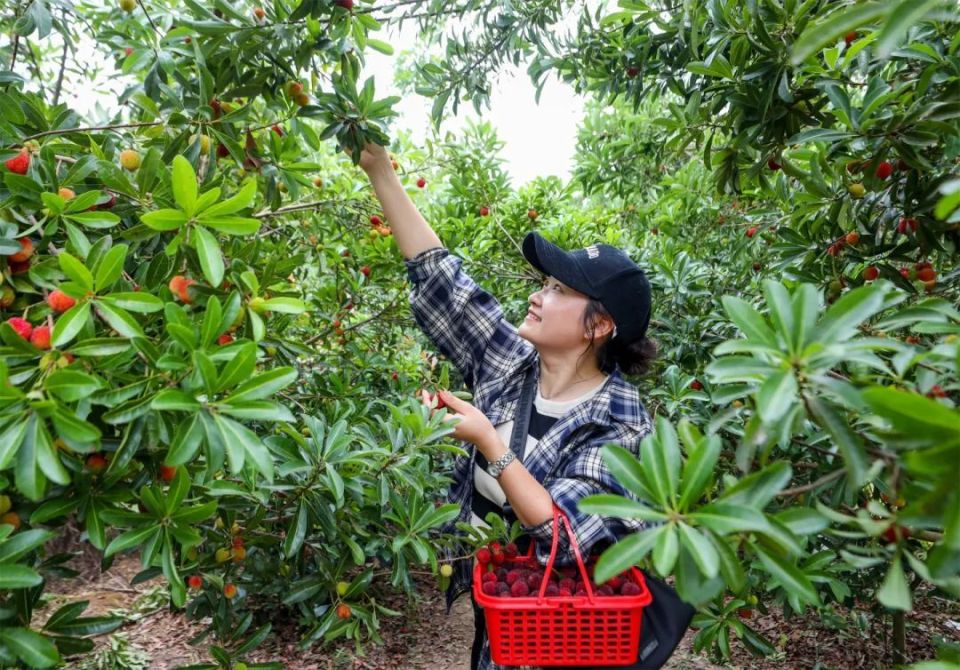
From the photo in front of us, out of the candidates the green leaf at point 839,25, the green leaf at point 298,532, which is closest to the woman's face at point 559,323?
the green leaf at point 298,532

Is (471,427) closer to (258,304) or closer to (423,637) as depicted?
(258,304)

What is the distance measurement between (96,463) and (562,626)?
94cm

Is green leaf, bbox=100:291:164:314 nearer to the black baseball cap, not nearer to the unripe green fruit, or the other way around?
the unripe green fruit

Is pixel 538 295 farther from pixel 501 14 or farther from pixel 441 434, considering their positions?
pixel 501 14

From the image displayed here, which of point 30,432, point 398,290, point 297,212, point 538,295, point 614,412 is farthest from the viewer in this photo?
point 398,290

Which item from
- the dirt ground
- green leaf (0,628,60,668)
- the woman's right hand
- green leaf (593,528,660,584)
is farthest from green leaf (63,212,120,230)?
the dirt ground

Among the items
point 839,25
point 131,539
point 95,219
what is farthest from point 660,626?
point 95,219

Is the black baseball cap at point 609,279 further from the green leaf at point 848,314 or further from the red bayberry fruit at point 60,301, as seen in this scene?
the red bayberry fruit at point 60,301

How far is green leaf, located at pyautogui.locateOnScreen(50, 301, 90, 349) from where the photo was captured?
96cm

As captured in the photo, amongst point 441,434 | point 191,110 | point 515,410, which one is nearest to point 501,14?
point 191,110

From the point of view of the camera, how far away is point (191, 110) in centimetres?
164

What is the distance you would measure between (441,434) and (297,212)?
181 centimetres

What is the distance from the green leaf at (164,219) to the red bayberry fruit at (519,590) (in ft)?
3.27

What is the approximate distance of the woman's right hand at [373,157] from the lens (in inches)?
78.2
